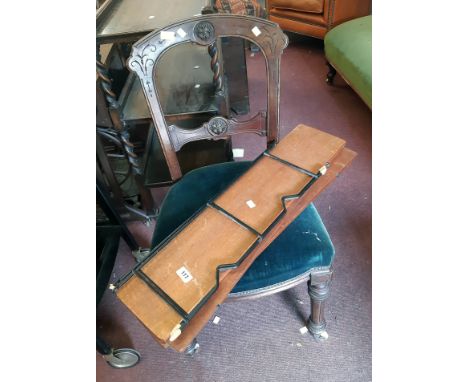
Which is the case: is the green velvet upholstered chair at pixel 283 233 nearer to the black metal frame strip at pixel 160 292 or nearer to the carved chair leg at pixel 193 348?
the black metal frame strip at pixel 160 292

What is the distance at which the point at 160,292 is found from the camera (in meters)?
0.65

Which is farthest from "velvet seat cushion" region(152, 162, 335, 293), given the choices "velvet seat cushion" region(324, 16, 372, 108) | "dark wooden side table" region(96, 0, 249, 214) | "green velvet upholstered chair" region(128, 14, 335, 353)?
"velvet seat cushion" region(324, 16, 372, 108)

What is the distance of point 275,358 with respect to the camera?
1046 mm

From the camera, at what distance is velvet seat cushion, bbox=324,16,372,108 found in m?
1.64

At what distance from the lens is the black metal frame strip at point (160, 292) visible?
0.61 m

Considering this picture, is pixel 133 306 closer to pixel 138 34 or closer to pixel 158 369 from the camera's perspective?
pixel 158 369

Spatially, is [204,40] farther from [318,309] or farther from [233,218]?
[318,309]

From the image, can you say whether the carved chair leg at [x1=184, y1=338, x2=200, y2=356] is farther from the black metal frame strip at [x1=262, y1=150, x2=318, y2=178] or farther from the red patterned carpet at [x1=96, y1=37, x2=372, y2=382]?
the black metal frame strip at [x1=262, y1=150, x2=318, y2=178]

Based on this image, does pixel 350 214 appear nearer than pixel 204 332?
No

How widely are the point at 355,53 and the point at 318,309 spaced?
1.36 metres

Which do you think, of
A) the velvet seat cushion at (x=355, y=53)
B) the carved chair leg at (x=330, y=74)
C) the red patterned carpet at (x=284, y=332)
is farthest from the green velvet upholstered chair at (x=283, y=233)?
the carved chair leg at (x=330, y=74)

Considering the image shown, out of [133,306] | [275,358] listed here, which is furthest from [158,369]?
[133,306]

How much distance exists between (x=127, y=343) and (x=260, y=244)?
722mm

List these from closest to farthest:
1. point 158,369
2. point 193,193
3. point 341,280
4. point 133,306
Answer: point 133,306 → point 193,193 → point 158,369 → point 341,280
